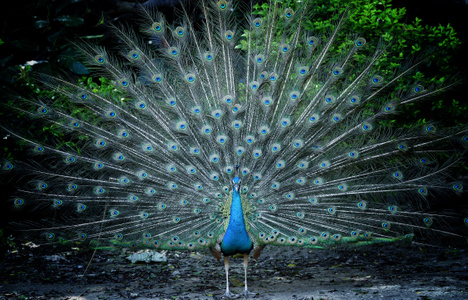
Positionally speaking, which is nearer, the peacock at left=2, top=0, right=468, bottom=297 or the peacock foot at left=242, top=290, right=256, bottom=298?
the peacock foot at left=242, top=290, right=256, bottom=298

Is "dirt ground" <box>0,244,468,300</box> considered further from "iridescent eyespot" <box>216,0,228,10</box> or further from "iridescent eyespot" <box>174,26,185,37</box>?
"iridescent eyespot" <box>216,0,228,10</box>

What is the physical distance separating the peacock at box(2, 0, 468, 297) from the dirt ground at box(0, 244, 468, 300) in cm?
51

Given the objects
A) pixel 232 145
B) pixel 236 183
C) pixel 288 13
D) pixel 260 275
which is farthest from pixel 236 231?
pixel 288 13

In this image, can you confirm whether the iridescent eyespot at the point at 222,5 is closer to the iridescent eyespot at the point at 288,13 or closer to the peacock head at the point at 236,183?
the iridescent eyespot at the point at 288,13

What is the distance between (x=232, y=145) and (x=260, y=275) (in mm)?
1702

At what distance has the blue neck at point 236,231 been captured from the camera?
4711mm

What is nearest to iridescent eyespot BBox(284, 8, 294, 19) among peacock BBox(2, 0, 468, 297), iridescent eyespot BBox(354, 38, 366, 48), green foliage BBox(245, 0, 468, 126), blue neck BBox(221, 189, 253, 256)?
peacock BBox(2, 0, 468, 297)

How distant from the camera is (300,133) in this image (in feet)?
17.0

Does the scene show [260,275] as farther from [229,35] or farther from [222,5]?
[222,5]

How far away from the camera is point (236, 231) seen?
185 inches

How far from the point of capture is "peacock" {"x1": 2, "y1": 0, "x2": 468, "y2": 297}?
16.5 ft

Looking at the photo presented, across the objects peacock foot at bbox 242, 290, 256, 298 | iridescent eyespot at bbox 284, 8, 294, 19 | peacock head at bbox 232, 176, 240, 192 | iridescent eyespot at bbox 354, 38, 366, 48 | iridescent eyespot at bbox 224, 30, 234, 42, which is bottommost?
peacock foot at bbox 242, 290, 256, 298

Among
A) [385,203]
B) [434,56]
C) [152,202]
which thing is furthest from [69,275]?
[434,56]

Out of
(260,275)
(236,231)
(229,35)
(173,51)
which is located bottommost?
(260,275)
